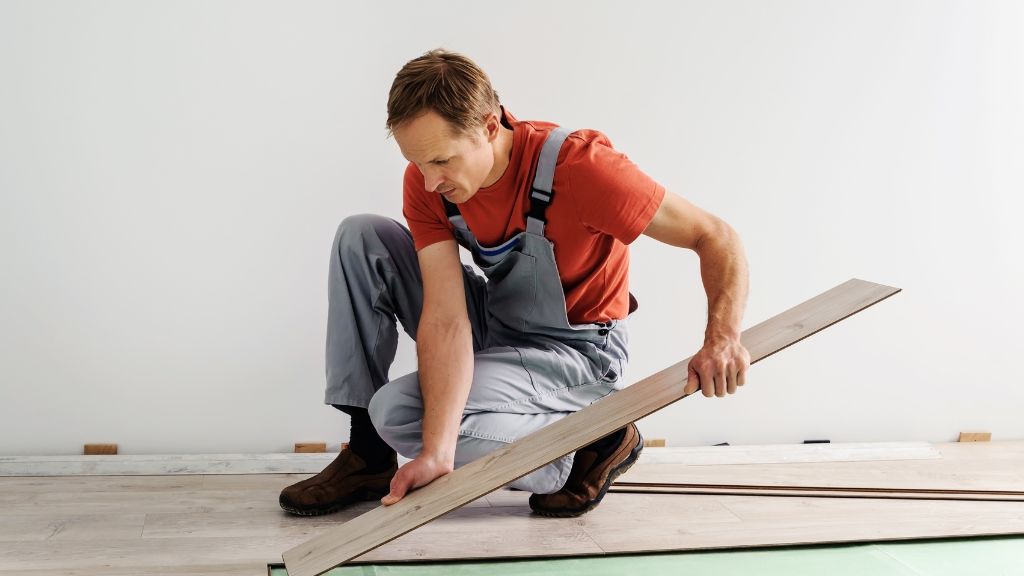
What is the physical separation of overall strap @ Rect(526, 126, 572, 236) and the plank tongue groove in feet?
1.37

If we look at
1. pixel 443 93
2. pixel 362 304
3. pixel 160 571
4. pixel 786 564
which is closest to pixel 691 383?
pixel 786 564

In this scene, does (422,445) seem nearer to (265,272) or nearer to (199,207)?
(265,272)

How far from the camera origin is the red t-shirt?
1967 mm

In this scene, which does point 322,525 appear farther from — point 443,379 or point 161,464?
point 161,464

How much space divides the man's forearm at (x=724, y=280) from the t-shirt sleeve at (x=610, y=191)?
0.46 feet

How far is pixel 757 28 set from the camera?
284 centimetres

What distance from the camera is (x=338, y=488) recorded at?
7.41 ft

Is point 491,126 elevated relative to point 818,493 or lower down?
elevated

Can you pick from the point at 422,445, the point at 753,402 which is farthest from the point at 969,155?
the point at 422,445

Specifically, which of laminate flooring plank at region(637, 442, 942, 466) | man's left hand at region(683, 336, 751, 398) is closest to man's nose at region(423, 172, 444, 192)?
man's left hand at region(683, 336, 751, 398)

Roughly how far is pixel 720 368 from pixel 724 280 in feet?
0.64

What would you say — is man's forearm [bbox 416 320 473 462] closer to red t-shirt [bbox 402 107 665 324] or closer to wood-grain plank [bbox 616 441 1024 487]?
red t-shirt [bbox 402 107 665 324]

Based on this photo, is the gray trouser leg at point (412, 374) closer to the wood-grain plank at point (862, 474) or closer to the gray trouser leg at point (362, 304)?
the gray trouser leg at point (362, 304)

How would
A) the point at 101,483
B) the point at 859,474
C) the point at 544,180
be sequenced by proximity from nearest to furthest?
the point at 544,180 < the point at 101,483 < the point at 859,474
